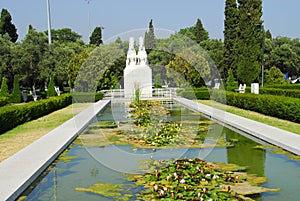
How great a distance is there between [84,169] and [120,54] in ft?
77.6

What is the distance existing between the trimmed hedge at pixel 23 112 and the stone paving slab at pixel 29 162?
1867mm

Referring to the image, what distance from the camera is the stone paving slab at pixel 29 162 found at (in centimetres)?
471

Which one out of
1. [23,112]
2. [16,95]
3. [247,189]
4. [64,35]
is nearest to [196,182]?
[247,189]

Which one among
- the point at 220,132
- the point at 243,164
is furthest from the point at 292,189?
the point at 220,132

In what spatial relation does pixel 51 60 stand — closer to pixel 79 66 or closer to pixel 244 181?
pixel 79 66

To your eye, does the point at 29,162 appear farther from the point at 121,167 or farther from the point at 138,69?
the point at 138,69

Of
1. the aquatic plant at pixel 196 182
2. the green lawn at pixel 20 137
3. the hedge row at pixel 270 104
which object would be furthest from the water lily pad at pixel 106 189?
the hedge row at pixel 270 104

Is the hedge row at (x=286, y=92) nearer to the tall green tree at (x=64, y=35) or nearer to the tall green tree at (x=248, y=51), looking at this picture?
the tall green tree at (x=248, y=51)

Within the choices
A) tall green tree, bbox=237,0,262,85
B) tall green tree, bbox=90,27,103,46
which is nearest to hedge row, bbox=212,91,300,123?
tall green tree, bbox=237,0,262,85

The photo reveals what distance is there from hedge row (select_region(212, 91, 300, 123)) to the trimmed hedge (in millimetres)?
8487

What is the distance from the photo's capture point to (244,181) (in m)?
5.15

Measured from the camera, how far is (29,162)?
6047 mm

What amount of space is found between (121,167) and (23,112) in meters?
7.06

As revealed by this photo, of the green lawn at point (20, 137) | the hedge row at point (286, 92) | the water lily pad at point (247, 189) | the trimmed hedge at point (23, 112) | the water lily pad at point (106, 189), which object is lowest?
the water lily pad at point (106, 189)
